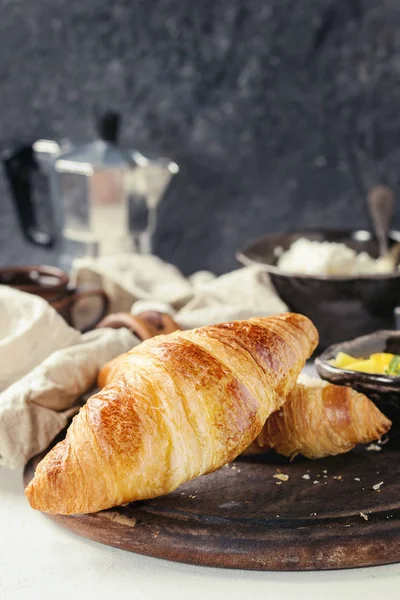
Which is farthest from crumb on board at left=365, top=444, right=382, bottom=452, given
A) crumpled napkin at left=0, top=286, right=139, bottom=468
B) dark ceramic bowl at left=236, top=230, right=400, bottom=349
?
dark ceramic bowl at left=236, top=230, right=400, bottom=349

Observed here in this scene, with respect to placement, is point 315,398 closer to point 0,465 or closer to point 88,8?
point 0,465

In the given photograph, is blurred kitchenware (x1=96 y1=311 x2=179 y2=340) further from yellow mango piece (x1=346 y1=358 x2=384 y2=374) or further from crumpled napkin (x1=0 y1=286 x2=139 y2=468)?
yellow mango piece (x1=346 y1=358 x2=384 y2=374)

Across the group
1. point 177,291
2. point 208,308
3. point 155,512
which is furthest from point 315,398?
point 177,291

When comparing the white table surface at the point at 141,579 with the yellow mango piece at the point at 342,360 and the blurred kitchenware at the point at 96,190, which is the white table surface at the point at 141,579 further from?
the blurred kitchenware at the point at 96,190

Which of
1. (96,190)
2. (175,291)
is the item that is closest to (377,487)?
(175,291)

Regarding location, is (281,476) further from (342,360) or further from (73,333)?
(73,333)

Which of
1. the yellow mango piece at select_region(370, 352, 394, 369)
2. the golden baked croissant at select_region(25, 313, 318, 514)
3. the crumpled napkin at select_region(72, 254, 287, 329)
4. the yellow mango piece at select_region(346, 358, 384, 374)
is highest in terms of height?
the golden baked croissant at select_region(25, 313, 318, 514)

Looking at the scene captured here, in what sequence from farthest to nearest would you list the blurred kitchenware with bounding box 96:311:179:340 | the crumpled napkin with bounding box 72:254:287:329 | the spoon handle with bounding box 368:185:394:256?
the spoon handle with bounding box 368:185:394:256 → the crumpled napkin with bounding box 72:254:287:329 → the blurred kitchenware with bounding box 96:311:179:340
